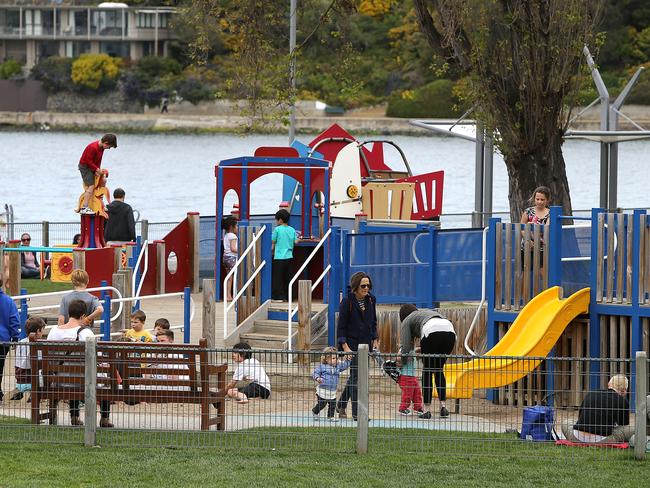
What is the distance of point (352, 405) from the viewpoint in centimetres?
1366

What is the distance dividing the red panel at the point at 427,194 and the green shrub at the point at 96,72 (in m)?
99.8

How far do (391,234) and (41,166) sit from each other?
8655 centimetres

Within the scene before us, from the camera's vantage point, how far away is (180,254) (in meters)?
24.9

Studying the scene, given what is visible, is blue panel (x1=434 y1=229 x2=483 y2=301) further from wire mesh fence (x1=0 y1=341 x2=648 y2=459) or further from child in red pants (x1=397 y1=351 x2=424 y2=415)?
child in red pants (x1=397 y1=351 x2=424 y2=415)

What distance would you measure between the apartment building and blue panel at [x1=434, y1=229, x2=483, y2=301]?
373ft

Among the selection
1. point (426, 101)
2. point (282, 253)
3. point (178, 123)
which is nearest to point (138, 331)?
point (282, 253)

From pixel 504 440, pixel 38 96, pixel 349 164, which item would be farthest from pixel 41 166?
pixel 504 440

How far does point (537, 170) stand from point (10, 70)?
114067mm

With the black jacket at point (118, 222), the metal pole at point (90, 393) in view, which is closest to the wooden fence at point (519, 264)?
the metal pole at point (90, 393)

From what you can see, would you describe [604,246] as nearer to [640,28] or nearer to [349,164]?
[349,164]

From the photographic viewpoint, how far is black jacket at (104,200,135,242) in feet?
81.2

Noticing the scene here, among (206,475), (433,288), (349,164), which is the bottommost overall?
(206,475)

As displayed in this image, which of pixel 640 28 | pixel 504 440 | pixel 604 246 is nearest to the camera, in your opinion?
pixel 504 440

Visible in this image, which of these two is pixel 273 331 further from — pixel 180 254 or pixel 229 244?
pixel 180 254
